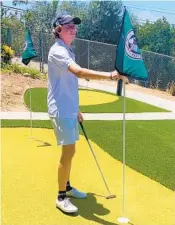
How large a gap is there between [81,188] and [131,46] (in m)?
2.01

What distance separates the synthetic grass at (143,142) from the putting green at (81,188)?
8.9 inches

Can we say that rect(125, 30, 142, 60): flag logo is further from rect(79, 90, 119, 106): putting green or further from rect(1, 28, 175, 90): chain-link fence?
rect(1, 28, 175, 90): chain-link fence

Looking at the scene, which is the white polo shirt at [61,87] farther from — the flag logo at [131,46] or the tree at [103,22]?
the tree at [103,22]

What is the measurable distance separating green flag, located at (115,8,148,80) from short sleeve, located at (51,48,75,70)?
45 centimetres

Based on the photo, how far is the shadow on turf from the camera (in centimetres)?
407

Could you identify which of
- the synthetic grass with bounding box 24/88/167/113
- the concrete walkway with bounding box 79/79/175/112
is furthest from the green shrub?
the synthetic grass with bounding box 24/88/167/113

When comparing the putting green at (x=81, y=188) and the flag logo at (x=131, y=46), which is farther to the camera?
the putting green at (x=81, y=188)

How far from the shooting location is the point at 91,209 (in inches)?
169

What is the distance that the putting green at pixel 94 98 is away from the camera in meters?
12.8

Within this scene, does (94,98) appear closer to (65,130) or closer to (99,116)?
(99,116)

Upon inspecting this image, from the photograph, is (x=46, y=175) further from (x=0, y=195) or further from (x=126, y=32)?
(x=126, y=32)

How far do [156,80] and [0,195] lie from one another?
616 inches

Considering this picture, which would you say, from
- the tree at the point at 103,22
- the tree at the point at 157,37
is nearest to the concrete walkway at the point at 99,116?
the tree at the point at 157,37

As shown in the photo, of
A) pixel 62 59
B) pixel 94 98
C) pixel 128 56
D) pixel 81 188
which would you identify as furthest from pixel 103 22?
pixel 128 56
